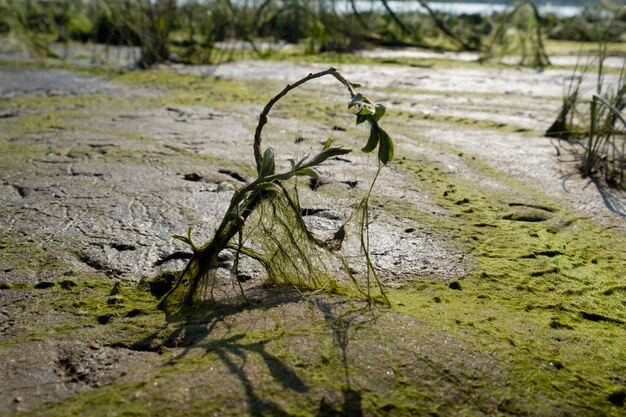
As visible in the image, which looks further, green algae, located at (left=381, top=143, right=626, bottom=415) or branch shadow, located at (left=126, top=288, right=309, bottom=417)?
green algae, located at (left=381, top=143, right=626, bottom=415)

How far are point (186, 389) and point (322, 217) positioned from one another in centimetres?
94

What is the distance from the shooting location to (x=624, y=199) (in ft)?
7.69

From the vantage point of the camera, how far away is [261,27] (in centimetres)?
662

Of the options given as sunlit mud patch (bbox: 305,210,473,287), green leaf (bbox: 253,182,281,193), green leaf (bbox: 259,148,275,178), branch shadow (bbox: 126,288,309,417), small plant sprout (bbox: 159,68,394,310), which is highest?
green leaf (bbox: 259,148,275,178)

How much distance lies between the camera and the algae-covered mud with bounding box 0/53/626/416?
1224 mm

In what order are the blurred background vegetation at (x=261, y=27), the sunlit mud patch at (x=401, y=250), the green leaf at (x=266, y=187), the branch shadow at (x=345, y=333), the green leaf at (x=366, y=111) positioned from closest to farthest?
the branch shadow at (x=345, y=333), the green leaf at (x=366, y=111), the green leaf at (x=266, y=187), the sunlit mud patch at (x=401, y=250), the blurred background vegetation at (x=261, y=27)

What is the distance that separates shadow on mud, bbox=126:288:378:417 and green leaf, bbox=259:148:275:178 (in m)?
0.26

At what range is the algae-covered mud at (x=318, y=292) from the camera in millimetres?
1224

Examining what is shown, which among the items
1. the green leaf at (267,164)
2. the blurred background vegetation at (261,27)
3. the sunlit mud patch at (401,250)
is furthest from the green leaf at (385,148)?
the blurred background vegetation at (261,27)

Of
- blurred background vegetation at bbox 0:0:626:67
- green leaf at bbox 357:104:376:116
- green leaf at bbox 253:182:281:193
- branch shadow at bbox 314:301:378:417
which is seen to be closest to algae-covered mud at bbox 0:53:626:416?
branch shadow at bbox 314:301:378:417

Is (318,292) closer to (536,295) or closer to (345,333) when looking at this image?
(345,333)

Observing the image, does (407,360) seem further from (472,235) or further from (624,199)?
(624,199)

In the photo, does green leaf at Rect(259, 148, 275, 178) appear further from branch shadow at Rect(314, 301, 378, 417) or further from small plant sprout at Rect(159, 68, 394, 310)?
branch shadow at Rect(314, 301, 378, 417)

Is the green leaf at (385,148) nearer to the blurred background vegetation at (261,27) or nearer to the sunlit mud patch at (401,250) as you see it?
the sunlit mud patch at (401,250)
